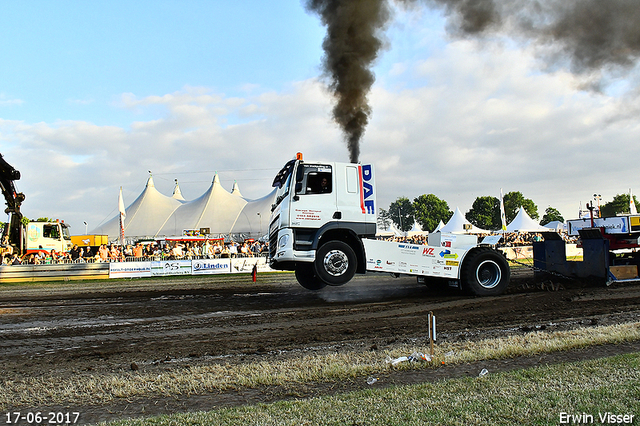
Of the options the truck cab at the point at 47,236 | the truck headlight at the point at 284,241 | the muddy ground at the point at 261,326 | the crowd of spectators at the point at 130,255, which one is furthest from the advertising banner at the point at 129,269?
the truck headlight at the point at 284,241

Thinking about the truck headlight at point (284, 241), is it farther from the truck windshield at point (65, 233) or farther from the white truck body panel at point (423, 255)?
the truck windshield at point (65, 233)

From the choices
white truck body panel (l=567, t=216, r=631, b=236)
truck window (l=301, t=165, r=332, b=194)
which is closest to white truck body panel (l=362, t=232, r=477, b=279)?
truck window (l=301, t=165, r=332, b=194)

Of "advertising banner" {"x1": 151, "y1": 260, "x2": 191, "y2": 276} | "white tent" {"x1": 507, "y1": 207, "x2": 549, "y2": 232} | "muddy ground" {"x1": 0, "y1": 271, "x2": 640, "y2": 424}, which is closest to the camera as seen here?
"muddy ground" {"x1": 0, "y1": 271, "x2": 640, "y2": 424}

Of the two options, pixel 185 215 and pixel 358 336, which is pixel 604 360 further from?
pixel 185 215

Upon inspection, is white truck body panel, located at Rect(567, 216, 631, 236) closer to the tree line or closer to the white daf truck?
the white daf truck

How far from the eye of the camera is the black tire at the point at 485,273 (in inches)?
431

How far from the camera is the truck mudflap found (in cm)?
1048

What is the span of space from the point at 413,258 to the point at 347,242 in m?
1.64

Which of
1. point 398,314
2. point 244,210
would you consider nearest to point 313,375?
point 398,314

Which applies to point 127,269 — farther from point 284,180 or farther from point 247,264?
point 284,180

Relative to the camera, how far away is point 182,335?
7.51 meters

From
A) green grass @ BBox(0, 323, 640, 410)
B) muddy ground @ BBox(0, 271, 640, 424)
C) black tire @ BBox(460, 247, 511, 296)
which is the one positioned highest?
black tire @ BBox(460, 247, 511, 296)

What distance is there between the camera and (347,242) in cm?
1070

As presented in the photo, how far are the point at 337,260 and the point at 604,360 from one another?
595 centimetres
